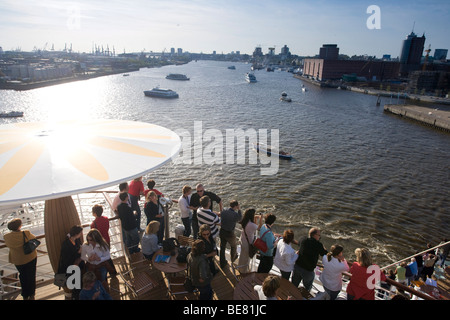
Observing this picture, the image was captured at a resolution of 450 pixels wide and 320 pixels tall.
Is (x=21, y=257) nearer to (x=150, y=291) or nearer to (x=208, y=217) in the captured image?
(x=150, y=291)

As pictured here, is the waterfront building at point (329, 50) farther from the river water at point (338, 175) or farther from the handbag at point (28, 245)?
the handbag at point (28, 245)

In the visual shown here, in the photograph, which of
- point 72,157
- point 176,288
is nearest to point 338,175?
point 176,288

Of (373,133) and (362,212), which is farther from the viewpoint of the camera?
(373,133)

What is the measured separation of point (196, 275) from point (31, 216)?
26.8ft

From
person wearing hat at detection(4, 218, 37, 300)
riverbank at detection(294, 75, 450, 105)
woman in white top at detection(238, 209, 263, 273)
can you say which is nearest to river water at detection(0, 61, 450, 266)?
woman in white top at detection(238, 209, 263, 273)

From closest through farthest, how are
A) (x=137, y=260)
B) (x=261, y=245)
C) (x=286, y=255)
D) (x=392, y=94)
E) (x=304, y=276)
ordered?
(x=286, y=255) < (x=304, y=276) < (x=261, y=245) < (x=137, y=260) < (x=392, y=94)

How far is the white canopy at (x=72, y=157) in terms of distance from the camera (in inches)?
175

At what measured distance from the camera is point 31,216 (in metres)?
9.67

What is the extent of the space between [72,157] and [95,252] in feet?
6.27

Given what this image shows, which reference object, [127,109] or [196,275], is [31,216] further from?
[127,109]

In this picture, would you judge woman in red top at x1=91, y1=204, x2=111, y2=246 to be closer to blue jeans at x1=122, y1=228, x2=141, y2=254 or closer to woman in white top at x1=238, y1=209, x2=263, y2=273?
blue jeans at x1=122, y1=228, x2=141, y2=254

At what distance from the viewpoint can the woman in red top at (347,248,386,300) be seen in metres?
4.36

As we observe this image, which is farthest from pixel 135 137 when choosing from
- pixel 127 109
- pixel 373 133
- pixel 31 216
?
pixel 127 109

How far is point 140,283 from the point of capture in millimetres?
5312
